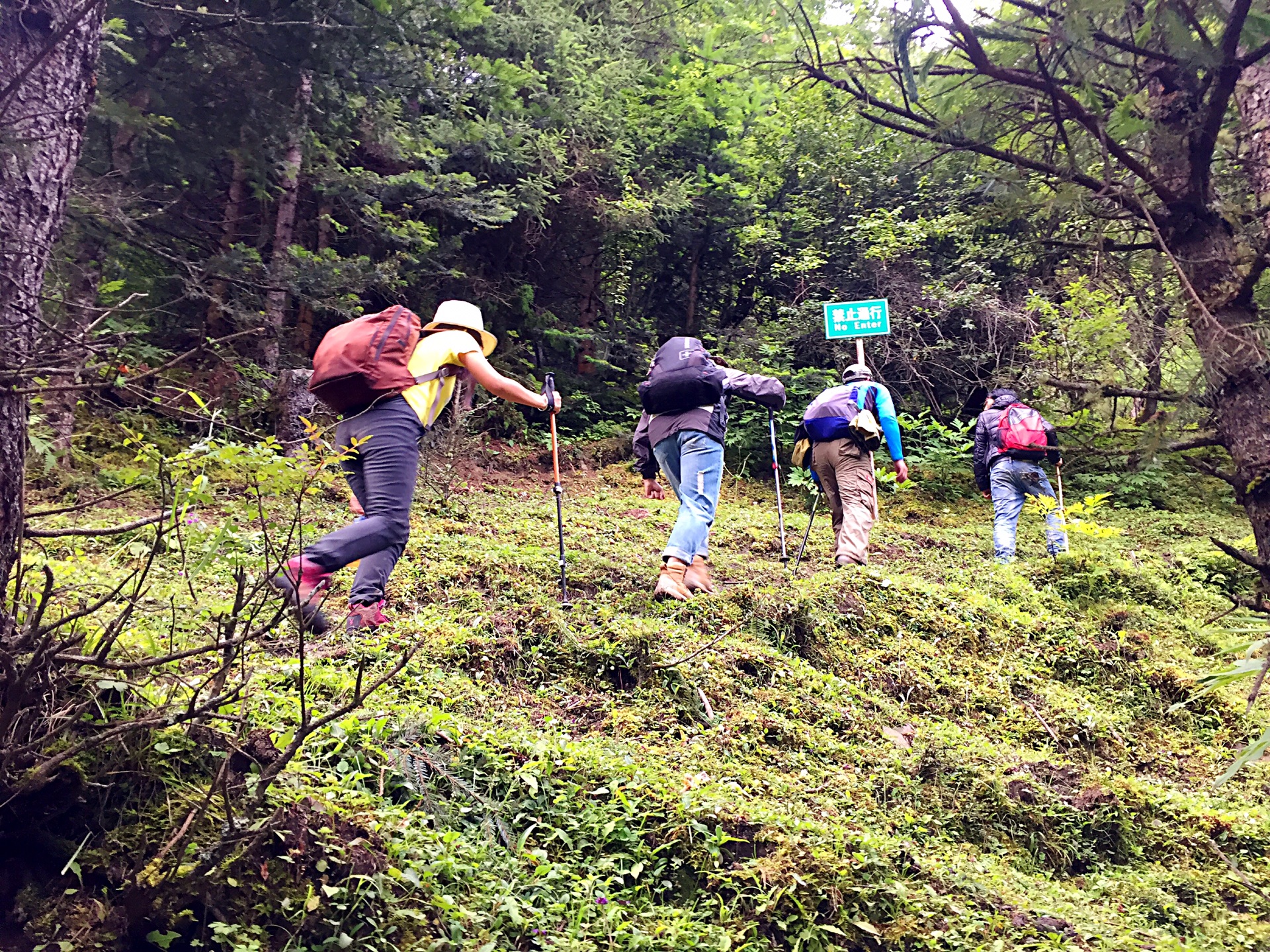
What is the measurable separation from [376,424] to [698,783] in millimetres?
2458

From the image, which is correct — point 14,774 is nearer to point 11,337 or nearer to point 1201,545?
point 11,337

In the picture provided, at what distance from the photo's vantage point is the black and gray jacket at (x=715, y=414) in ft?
20.2

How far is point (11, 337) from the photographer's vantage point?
8.27 feet

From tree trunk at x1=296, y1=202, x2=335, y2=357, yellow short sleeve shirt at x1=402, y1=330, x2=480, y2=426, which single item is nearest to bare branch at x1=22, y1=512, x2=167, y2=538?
yellow short sleeve shirt at x1=402, y1=330, x2=480, y2=426

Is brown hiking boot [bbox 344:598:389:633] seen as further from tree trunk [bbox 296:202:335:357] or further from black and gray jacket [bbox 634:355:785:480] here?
tree trunk [bbox 296:202:335:357]

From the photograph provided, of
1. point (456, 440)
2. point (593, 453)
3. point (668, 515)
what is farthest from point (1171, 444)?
point (593, 453)

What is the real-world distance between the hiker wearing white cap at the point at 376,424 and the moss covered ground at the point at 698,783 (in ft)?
1.21

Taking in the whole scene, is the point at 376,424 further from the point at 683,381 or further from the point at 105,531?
the point at 105,531

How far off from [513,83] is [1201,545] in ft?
34.1

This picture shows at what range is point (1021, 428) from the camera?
29.7 ft

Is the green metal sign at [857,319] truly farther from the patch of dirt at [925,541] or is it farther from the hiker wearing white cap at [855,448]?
the patch of dirt at [925,541]

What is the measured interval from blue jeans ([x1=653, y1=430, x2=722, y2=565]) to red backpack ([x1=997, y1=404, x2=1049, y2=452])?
4.36 meters

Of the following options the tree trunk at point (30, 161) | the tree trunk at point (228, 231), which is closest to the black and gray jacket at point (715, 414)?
the tree trunk at point (30, 161)

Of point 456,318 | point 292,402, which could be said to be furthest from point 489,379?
point 292,402
